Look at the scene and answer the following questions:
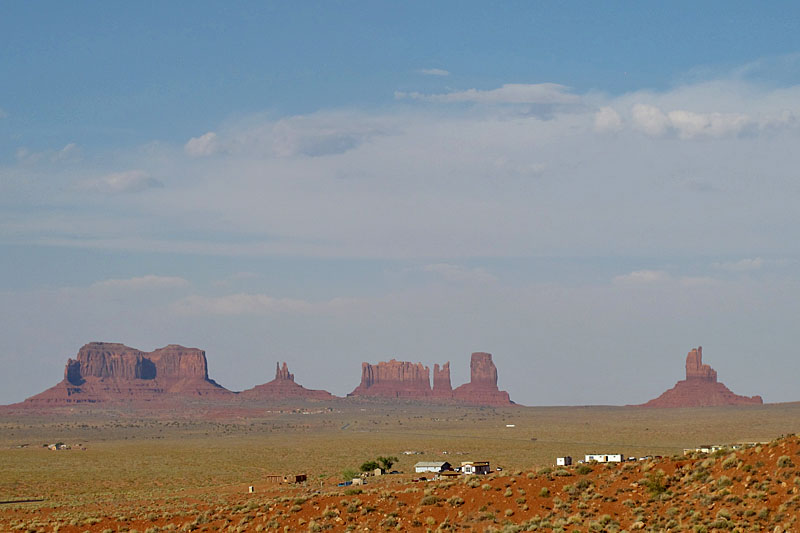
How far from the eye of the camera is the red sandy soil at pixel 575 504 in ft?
96.4

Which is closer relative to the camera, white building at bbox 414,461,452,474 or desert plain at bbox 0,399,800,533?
desert plain at bbox 0,399,800,533

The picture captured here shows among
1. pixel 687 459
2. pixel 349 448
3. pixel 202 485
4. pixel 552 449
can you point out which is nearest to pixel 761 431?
pixel 552 449

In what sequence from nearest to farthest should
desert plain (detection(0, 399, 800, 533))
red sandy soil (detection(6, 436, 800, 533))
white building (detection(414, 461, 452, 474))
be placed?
red sandy soil (detection(6, 436, 800, 533)), desert plain (detection(0, 399, 800, 533)), white building (detection(414, 461, 452, 474))

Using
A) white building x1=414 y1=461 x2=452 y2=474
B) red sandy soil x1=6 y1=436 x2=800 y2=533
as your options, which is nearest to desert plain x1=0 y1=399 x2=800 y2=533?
red sandy soil x1=6 y1=436 x2=800 y2=533

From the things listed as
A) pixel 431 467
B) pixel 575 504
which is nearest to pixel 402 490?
pixel 575 504

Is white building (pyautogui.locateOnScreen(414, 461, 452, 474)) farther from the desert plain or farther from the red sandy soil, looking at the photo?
the red sandy soil

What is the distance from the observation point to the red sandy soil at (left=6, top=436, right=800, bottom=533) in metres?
29.4

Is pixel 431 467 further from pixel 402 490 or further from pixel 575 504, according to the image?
pixel 575 504

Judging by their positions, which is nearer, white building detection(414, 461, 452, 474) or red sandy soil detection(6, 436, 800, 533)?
red sandy soil detection(6, 436, 800, 533)

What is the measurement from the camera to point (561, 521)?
103 feet

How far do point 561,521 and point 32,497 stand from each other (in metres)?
53.9

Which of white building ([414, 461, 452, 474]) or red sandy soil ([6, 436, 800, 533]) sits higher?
red sandy soil ([6, 436, 800, 533])

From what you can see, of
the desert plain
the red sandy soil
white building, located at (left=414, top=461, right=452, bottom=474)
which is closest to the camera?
the red sandy soil

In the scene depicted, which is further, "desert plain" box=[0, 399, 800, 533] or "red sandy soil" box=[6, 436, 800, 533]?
"desert plain" box=[0, 399, 800, 533]
